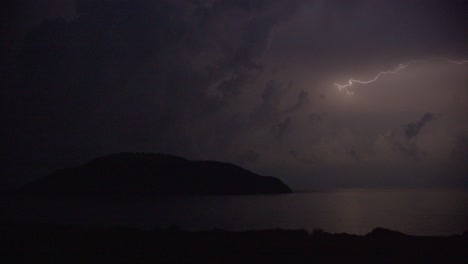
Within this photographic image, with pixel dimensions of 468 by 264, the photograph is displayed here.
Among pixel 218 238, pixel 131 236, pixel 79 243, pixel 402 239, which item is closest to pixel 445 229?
pixel 402 239

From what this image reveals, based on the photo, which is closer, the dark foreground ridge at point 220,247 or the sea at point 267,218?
the dark foreground ridge at point 220,247

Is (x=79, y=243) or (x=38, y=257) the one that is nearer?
(x=38, y=257)

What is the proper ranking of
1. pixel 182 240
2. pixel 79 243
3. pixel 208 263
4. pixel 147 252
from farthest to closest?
pixel 182 240 < pixel 79 243 < pixel 147 252 < pixel 208 263

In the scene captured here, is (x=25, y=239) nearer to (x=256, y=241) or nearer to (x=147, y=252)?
(x=147, y=252)

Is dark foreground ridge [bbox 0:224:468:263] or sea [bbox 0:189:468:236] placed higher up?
sea [bbox 0:189:468:236]

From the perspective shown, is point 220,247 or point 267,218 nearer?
point 220,247

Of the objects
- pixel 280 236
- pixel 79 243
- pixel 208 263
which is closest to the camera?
pixel 208 263

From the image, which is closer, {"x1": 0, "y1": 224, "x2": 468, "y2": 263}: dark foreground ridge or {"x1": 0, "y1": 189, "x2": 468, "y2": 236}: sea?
{"x1": 0, "y1": 224, "x2": 468, "y2": 263}: dark foreground ridge

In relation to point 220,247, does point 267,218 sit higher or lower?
higher
